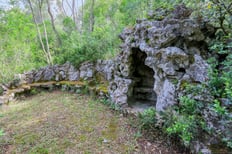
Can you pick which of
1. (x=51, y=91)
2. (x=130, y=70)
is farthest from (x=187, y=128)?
(x=51, y=91)

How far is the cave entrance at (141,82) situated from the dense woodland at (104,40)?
1.39 meters

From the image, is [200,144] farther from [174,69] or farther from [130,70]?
[130,70]

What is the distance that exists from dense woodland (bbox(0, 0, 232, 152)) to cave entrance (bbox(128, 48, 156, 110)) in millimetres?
1390

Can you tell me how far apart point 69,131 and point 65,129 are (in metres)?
0.16

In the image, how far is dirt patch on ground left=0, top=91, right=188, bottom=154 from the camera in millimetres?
3273

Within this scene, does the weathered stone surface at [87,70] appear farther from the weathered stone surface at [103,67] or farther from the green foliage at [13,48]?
the green foliage at [13,48]

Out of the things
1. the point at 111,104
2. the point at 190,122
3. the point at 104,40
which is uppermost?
the point at 104,40

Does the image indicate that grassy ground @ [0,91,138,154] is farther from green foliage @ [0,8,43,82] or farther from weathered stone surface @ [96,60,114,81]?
green foliage @ [0,8,43,82]

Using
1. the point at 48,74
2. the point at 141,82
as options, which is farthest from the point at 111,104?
the point at 48,74

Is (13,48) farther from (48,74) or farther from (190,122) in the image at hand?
(190,122)

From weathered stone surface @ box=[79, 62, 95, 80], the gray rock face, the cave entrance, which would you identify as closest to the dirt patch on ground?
the gray rock face

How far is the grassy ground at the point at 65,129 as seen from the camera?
10.8 feet

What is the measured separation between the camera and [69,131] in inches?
154

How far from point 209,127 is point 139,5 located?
7.80 m
